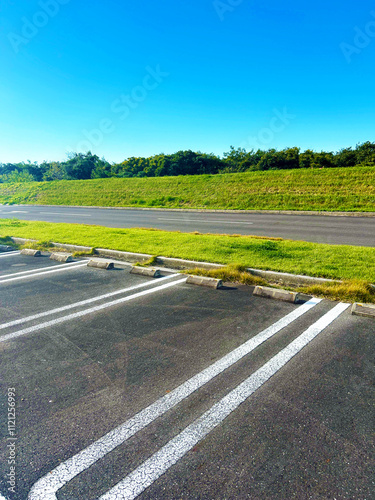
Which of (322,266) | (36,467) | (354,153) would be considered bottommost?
(36,467)

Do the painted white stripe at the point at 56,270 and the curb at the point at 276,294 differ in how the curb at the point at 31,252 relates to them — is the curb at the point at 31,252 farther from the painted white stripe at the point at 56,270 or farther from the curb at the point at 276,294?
the curb at the point at 276,294

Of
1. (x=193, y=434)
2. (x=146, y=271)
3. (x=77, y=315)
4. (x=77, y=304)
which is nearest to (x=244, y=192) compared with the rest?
(x=146, y=271)

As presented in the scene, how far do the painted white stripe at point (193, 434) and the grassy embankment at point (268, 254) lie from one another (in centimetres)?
249

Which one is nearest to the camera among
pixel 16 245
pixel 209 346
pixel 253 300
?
pixel 209 346

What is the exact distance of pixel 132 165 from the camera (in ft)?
230

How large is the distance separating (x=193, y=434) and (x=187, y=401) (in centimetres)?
42

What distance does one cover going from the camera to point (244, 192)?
2586cm

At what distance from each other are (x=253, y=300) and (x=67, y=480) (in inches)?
156

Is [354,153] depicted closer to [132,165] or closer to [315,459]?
[315,459]

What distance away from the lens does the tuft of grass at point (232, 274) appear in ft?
21.2

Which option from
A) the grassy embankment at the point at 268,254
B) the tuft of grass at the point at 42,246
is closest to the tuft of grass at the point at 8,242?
the tuft of grass at the point at 42,246

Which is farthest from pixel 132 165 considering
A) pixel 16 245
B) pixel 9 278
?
pixel 9 278

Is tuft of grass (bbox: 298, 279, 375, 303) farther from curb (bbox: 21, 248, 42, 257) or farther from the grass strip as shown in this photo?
curb (bbox: 21, 248, 42, 257)

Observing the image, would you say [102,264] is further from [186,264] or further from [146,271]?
[186,264]
